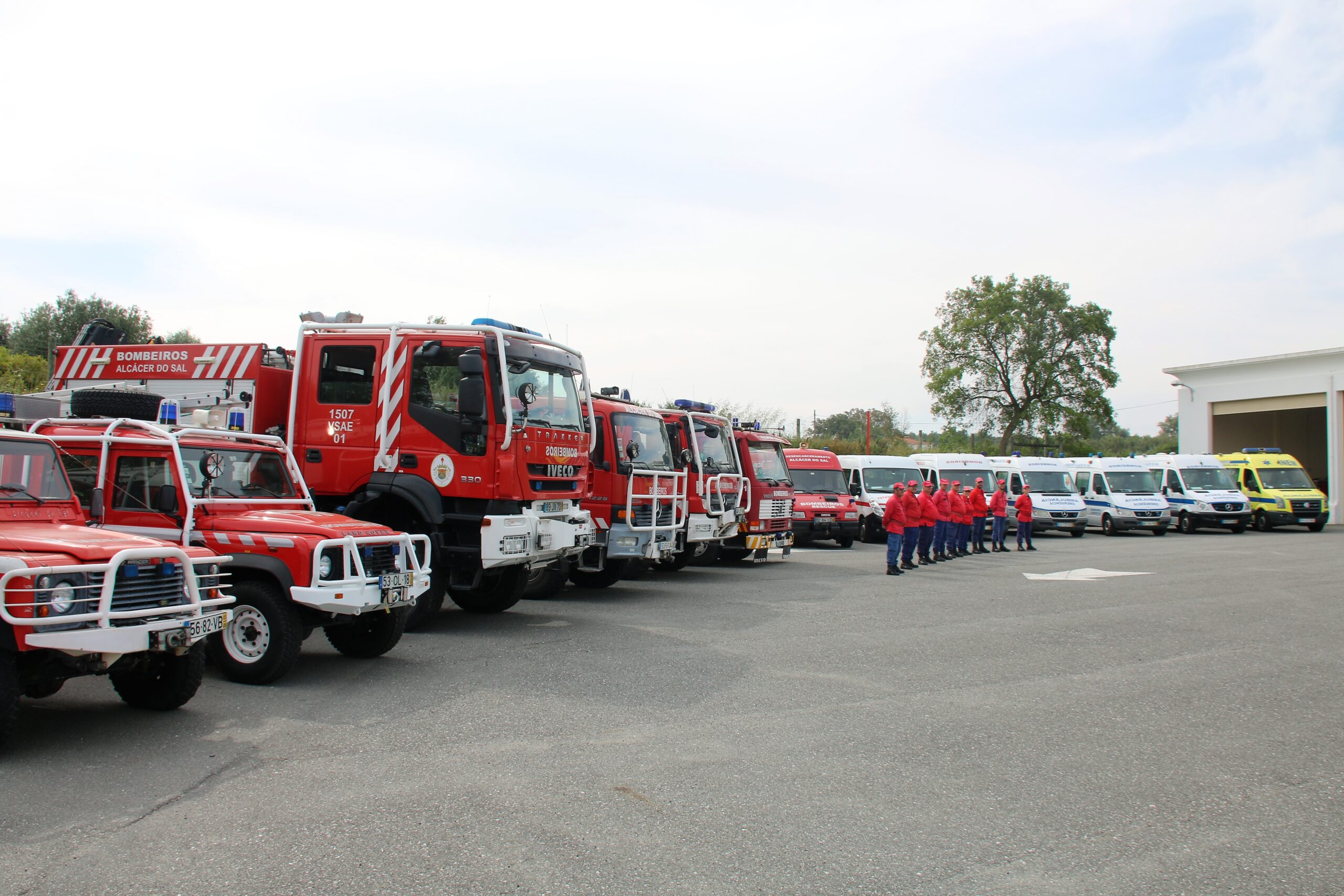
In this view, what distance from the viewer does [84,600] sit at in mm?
5375

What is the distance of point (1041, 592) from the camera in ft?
43.8

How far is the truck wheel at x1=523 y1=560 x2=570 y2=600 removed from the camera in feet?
39.3

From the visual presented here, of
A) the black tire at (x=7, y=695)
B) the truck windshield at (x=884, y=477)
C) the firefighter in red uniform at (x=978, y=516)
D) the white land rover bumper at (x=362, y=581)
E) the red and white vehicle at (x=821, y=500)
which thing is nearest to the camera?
the black tire at (x=7, y=695)

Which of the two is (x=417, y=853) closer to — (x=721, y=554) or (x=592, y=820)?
(x=592, y=820)

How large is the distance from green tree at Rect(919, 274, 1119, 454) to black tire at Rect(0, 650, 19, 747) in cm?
5330

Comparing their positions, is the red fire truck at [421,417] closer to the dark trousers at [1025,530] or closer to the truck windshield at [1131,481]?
the dark trousers at [1025,530]

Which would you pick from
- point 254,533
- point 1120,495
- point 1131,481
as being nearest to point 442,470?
point 254,533

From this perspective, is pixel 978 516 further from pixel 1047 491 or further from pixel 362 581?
pixel 362 581

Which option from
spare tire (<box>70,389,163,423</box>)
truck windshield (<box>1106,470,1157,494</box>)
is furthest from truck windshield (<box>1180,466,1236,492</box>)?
spare tire (<box>70,389,163,423</box>)

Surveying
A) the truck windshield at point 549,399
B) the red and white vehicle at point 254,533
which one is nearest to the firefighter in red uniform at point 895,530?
the truck windshield at point 549,399

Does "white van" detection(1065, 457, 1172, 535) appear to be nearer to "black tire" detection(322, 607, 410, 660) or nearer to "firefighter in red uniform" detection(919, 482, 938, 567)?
"firefighter in red uniform" detection(919, 482, 938, 567)

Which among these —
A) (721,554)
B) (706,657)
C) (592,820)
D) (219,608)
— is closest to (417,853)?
(592,820)

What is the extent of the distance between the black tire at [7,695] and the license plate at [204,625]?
33.9 inches

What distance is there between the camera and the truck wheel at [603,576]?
1335 centimetres
